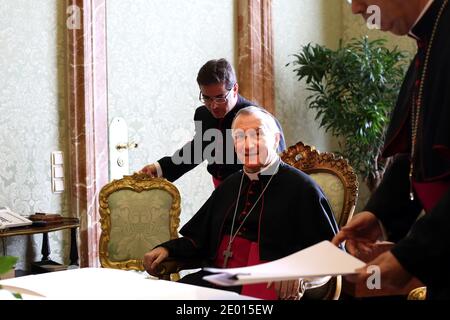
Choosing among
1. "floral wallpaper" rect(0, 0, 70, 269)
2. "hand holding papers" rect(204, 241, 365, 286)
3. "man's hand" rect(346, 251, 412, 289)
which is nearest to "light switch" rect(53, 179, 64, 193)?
"floral wallpaper" rect(0, 0, 70, 269)

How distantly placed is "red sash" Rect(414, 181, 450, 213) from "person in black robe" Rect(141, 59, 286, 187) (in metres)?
1.83

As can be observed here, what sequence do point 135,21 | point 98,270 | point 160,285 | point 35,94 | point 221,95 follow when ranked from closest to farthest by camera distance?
point 160,285 → point 98,270 → point 221,95 → point 35,94 → point 135,21

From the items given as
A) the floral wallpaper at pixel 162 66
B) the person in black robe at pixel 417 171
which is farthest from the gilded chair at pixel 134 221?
the person in black robe at pixel 417 171

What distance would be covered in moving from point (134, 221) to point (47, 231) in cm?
54

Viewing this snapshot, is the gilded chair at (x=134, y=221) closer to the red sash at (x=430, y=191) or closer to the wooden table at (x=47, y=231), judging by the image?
the wooden table at (x=47, y=231)

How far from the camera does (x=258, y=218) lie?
3.13 meters

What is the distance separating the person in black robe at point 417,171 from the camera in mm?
1425

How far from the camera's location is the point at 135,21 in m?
5.24

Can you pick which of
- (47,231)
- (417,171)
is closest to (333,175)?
(47,231)
